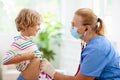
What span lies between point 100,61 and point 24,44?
614mm

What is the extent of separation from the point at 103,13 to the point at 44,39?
4.09ft

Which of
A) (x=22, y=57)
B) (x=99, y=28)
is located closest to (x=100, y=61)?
(x=99, y=28)

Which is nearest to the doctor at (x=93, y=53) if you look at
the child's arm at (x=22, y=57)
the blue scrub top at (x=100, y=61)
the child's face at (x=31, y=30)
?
the blue scrub top at (x=100, y=61)

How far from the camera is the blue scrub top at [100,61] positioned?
5.78 ft

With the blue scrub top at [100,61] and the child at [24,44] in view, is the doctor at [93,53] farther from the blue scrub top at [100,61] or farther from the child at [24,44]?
the child at [24,44]

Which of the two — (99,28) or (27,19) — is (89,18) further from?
(27,19)

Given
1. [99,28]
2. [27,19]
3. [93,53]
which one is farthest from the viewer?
[27,19]

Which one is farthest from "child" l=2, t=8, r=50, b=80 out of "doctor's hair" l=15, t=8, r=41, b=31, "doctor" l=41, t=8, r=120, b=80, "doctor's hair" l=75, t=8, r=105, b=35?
"doctor's hair" l=75, t=8, r=105, b=35

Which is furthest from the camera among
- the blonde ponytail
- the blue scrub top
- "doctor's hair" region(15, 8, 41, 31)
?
"doctor's hair" region(15, 8, 41, 31)

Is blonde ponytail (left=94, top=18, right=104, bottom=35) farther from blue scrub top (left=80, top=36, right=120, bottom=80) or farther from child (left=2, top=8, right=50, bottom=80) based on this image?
child (left=2, top=8, right=50, bottom=80)

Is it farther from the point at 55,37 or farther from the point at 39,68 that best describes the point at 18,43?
the point at 55,37

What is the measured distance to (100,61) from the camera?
176 cm

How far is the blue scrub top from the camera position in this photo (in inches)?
69.3

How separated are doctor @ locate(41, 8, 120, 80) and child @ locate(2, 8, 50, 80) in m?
0.14
